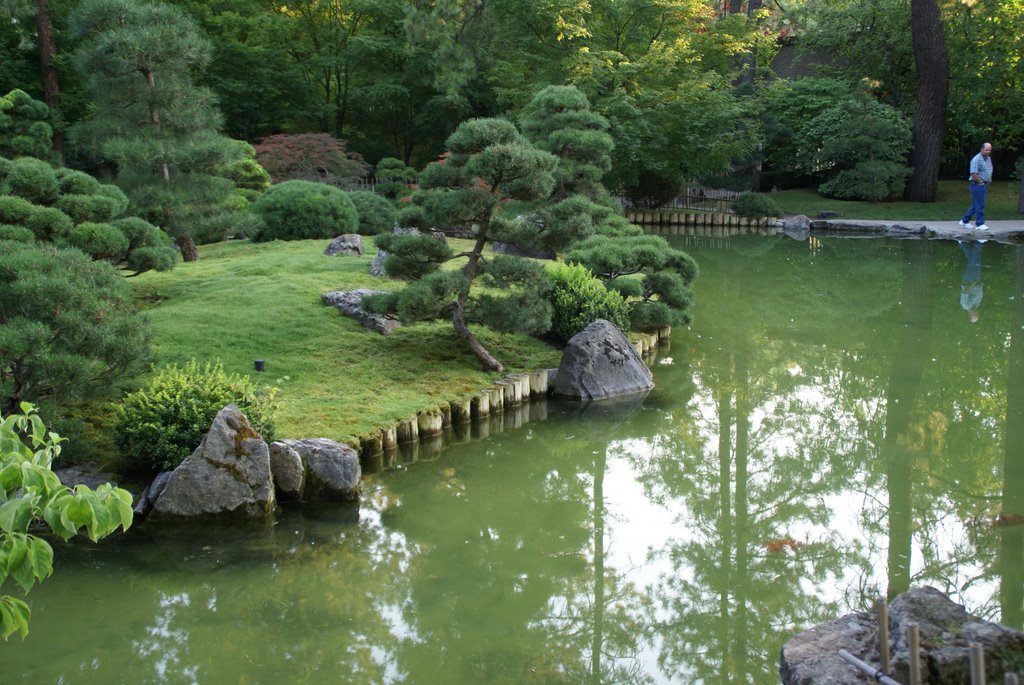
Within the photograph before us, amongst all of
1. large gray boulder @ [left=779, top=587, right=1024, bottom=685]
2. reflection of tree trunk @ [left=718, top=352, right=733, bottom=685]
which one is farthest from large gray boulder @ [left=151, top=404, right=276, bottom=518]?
large gray boulder @ [left=779, top=587, right=1024, bottom=685]

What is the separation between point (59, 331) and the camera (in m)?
5.74

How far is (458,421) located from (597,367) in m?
1.55

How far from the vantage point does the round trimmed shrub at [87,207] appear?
8148 mm

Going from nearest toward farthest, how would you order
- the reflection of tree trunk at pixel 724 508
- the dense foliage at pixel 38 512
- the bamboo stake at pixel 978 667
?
the dense foliage at pixel 38 512
the bamboo stake at pixel 978 667
the reflection of tree trunk at pixel 724 508

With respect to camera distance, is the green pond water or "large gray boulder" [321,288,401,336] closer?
the green pond water

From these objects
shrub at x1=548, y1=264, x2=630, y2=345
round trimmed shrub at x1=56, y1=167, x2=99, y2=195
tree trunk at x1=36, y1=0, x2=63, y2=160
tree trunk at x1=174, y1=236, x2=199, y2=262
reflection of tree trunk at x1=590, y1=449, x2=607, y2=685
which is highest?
tree trunk at x1=36, y1=0, x2=63, y2=160

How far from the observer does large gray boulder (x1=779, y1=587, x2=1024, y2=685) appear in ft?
10.4

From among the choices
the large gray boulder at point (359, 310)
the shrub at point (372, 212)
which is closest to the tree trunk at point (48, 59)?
the shrub at point (372, 212)

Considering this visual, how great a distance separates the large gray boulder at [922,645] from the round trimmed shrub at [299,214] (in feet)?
38.3

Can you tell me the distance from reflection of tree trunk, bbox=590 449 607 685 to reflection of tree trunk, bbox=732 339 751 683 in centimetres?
64

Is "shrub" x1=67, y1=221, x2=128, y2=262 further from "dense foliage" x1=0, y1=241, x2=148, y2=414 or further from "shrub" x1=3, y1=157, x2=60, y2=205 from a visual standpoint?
"dense foliage" x1=0, y1=241, x2=148, y2=414

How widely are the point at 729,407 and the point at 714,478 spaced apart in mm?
→ 1767

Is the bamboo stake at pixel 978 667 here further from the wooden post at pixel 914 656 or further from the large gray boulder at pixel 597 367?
the large gray boulder at pixel 597 367

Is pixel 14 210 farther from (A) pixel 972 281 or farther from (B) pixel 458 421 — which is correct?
(A) pixel 972 281
